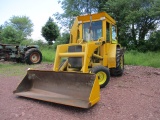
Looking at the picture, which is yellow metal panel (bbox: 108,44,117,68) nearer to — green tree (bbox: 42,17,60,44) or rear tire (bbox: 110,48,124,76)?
rear tire (bbox: 110,48,124,76)

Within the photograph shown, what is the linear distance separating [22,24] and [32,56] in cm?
5434

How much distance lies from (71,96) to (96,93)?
568 mm

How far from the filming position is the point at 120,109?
12.5ft

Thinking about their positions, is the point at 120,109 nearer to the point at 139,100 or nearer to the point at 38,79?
the point at 139,100

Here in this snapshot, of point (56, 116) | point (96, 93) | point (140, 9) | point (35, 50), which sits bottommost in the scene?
point (56, 116)

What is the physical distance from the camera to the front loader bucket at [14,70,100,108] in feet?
12.6

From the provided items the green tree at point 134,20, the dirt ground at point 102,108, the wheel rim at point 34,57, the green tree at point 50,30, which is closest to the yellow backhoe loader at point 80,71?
the dirt ground at point 102,108

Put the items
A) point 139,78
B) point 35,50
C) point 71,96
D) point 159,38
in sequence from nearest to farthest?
1. point 71,96
2. point 139,78
3. point 35,50
4. point 159,38

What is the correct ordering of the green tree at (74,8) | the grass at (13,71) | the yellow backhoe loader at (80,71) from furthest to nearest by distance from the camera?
the green tree at (74,8), the grass at (13,71), the yellow backhoe loader at (80,71)

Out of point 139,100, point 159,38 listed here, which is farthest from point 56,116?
point 159,38

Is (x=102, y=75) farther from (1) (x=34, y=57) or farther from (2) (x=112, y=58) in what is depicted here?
(1) (x=34, y=57)

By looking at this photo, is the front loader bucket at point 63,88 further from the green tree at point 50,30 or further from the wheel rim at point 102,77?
the green tree at point 50,30

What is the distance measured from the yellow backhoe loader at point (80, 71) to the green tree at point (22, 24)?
57409 millimetres

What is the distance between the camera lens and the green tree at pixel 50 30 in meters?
25.4
